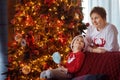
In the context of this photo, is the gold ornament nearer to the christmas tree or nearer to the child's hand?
the christmas tree

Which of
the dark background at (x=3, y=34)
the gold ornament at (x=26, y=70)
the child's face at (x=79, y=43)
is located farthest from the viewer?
the dark background at (x=3, y=34)

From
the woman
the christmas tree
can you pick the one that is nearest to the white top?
the woman

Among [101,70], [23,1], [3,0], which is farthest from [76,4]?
[101,70]

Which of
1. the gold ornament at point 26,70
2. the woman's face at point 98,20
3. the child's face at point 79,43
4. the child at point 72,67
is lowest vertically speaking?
the gold ornament at point 26,70

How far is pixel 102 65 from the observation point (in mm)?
2930

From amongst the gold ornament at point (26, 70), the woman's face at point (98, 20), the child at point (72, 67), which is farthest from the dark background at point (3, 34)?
the woman's face at point (98, 20)

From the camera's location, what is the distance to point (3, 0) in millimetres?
4141

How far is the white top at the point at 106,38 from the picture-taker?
315cm

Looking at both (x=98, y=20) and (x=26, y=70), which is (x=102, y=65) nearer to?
(x=98, y=20)

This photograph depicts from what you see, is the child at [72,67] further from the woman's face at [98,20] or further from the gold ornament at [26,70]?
the gold ornament at [26,70]

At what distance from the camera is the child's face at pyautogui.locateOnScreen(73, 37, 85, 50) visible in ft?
10.3

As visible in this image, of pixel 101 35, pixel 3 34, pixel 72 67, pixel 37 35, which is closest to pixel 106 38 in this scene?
pixel 101 35

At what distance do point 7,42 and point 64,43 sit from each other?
0.89 meters

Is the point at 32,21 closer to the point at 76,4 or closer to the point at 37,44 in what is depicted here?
the point at 37,44
